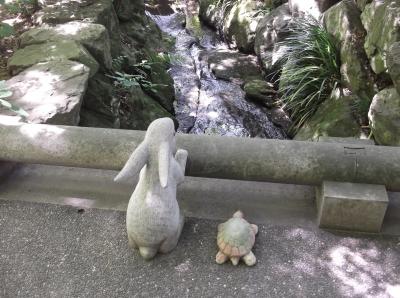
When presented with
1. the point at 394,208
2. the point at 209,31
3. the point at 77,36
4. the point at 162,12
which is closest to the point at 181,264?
the point at 394,208

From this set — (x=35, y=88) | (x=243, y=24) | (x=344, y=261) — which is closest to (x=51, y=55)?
(x=35, y=88)

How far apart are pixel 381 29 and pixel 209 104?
303cm

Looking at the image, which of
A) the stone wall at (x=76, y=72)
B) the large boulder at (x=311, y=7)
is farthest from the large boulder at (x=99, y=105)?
the large boulder at (x=311, y=7)

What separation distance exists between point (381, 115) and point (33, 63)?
3508 millimetres

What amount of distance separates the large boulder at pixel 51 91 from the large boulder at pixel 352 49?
10.6 ft

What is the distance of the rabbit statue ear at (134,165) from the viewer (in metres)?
2.07

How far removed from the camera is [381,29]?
14.8ft

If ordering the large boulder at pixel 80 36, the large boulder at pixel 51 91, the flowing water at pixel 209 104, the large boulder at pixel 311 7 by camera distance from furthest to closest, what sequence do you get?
the large boulder at pixel 311 7 < the flowing water at pixel 209 104 < the large boulder at pixel 80 36 < the large boulder at pixel 51 91

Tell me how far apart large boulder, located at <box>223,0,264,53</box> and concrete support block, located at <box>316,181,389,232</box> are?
19.0 feet

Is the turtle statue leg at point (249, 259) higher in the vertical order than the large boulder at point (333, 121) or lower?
higher

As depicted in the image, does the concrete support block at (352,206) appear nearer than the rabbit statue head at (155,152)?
No

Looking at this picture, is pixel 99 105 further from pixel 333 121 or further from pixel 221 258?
pixel 333 121

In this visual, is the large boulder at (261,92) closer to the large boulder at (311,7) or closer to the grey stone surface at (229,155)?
the large boulder at (311,7)

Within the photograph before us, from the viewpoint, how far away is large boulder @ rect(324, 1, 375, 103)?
4.89 m
